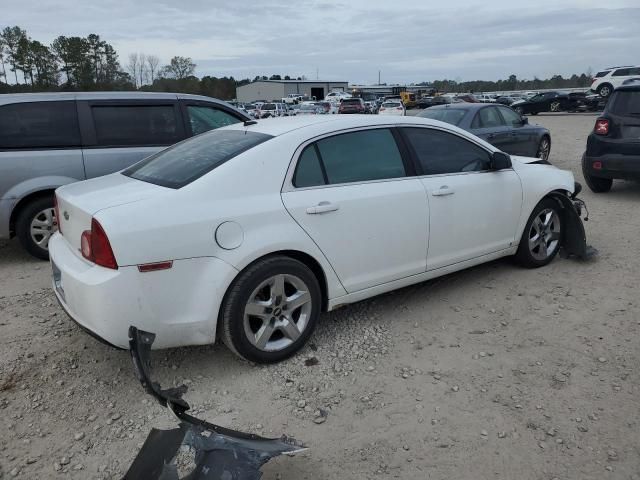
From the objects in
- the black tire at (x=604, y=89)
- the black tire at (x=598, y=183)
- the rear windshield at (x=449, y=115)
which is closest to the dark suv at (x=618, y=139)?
the black tire at (x=598, y=183)

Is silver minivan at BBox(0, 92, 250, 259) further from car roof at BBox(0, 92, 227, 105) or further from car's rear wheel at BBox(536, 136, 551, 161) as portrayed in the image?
car's rear wheel at BBox(536, 136, 551, 161)

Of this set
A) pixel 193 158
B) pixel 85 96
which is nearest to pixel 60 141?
pixel 85 96

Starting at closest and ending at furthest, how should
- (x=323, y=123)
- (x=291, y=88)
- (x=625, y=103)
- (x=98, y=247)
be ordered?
(x=98, y=247)
(x=323, y=123)
(x=625, y=103)
(x=291, y=88)

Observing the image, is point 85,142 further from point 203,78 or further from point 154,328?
point 203,78

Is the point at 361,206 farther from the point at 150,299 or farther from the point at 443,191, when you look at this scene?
the point at 150,299

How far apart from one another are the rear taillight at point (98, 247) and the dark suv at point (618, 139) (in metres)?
7.27

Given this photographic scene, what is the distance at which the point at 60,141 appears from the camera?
5637 millimetres

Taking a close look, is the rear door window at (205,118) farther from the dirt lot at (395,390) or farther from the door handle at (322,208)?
the door handle at (322,208)

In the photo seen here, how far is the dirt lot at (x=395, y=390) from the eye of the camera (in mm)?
2607

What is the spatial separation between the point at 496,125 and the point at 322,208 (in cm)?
701

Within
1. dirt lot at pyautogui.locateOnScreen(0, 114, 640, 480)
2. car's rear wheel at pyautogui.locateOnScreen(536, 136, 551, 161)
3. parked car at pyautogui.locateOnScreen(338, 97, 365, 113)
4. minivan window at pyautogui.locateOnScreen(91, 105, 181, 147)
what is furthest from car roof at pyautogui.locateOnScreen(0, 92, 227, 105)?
parked car at pyautogui.locateOnScreen(338, 97, 365, 113)

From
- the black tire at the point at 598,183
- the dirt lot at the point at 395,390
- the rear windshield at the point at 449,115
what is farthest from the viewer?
the rear windshield at the point at 449,115

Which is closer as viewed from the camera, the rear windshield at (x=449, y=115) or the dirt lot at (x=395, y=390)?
the dirt lot at (x=395, y=390)

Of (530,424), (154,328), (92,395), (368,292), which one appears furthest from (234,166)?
(530,424)
